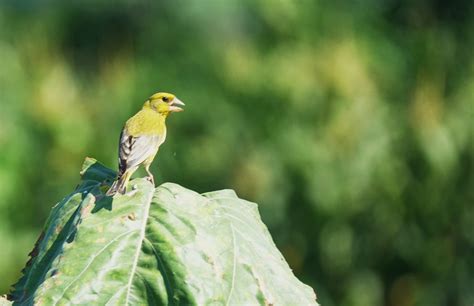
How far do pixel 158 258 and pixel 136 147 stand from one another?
1422mm

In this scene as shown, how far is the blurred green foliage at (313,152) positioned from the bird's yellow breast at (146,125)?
15.8 ft

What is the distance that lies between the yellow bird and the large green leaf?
75cm

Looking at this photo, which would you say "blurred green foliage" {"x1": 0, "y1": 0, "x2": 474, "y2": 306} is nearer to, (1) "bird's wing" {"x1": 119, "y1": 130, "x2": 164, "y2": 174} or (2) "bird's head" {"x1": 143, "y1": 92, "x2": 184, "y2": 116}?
(2) "bird's head" {"x1": 143, "y1": 92, "x2": 184, "y2": 116}

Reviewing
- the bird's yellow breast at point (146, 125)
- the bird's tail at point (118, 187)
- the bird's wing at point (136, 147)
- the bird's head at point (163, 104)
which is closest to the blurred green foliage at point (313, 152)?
the bird's head at point (163, 104)

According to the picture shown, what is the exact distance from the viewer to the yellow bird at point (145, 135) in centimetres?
372

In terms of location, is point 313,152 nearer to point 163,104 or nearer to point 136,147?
point 163,104

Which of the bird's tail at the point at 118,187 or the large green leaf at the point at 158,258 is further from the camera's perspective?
the bird's tail at the point at 118,187

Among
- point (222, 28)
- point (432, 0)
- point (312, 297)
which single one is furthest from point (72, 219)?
point (222, 28)

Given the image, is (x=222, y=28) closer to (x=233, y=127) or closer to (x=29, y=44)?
(x=29, y=44)

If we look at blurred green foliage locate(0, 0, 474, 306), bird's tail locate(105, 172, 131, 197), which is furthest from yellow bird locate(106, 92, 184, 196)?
blurred green foliage locate(0, 0, 474, 306)

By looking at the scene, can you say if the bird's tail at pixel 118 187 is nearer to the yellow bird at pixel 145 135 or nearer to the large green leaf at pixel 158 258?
the large green leaf at pixel 158 258

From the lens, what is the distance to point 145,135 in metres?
3.99

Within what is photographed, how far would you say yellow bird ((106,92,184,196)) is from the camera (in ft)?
12.2

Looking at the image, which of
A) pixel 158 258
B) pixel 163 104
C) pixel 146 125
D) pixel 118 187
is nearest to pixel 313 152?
pixel 163 104
